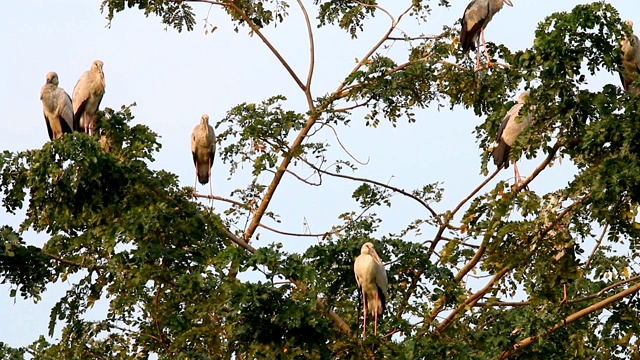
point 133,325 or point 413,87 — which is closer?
point 133,325

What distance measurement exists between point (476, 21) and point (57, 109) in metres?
4.28

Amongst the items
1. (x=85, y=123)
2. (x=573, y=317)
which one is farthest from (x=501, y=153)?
(x=85, y=123)

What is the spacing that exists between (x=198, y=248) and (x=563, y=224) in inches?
99.5

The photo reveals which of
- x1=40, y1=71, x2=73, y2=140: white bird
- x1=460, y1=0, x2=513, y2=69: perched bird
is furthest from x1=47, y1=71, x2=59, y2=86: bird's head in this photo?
x1=460, y1=0, x2=513, y2=69: perched bird

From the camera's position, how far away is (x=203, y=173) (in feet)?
43.0

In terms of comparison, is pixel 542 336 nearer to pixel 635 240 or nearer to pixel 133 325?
pixel 635 240

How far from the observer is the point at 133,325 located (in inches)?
332

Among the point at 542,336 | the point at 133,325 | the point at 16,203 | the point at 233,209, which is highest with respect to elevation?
the point at 233,209

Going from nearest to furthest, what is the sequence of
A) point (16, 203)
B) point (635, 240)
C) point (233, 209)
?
point (635, 240)
point (16, 203)
point (233, 209)

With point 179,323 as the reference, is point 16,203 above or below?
above

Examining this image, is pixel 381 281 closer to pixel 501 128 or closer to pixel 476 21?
pixel 501 128

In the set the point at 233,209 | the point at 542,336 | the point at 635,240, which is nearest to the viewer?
the point at 542,336

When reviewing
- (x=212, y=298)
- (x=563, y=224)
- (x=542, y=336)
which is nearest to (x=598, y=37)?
(x=563, y=224)

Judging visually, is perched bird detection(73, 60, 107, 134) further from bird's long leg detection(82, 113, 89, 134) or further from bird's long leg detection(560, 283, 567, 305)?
bird's long leg detection(560, 283, 567, 305)
